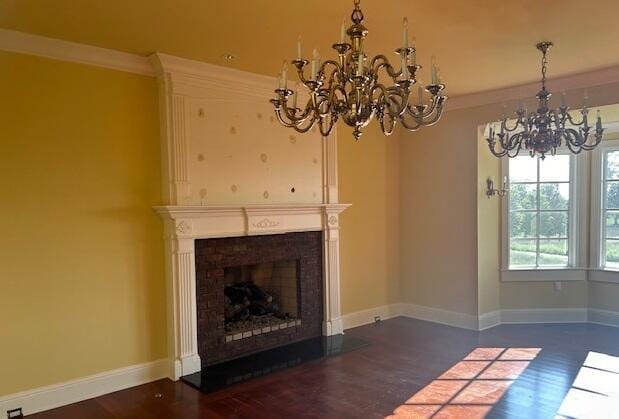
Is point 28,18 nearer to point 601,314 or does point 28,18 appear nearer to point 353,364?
point 353,364

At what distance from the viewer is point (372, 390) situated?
370cm

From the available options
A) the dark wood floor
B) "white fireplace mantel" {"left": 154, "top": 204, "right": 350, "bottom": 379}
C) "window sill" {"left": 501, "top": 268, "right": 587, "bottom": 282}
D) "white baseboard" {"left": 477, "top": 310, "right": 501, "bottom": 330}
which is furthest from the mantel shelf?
Result: "window sill" {"left": 501, "top": 268, "right": 587, "bottom": 282}

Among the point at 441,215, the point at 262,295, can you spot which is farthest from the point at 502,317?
the point at 262,295

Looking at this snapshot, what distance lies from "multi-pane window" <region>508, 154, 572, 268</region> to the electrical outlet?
17.1 ft

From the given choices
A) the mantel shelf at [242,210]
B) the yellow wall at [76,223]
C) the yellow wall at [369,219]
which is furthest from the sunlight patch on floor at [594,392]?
the yellow wall at [76,223]

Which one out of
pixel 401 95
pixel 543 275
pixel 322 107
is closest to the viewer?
pixel 401 95

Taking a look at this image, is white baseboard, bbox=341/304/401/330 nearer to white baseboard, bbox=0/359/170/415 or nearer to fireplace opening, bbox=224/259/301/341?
fireplace opening, bbox=224/259/301/341

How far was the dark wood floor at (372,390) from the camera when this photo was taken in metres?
3.34

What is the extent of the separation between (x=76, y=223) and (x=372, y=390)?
263 cm

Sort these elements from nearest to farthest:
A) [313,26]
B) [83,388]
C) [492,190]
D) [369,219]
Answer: [313,26] → [83,388] → [492,190] → [369,219]

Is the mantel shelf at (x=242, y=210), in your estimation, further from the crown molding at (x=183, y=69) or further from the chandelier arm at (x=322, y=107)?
the chandelier arm at (x=322, y=107)

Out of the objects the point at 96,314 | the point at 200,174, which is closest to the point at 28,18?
the point at 200,174

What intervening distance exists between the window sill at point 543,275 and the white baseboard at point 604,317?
1.33 ft

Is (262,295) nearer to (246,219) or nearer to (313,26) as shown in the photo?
(246,219)
